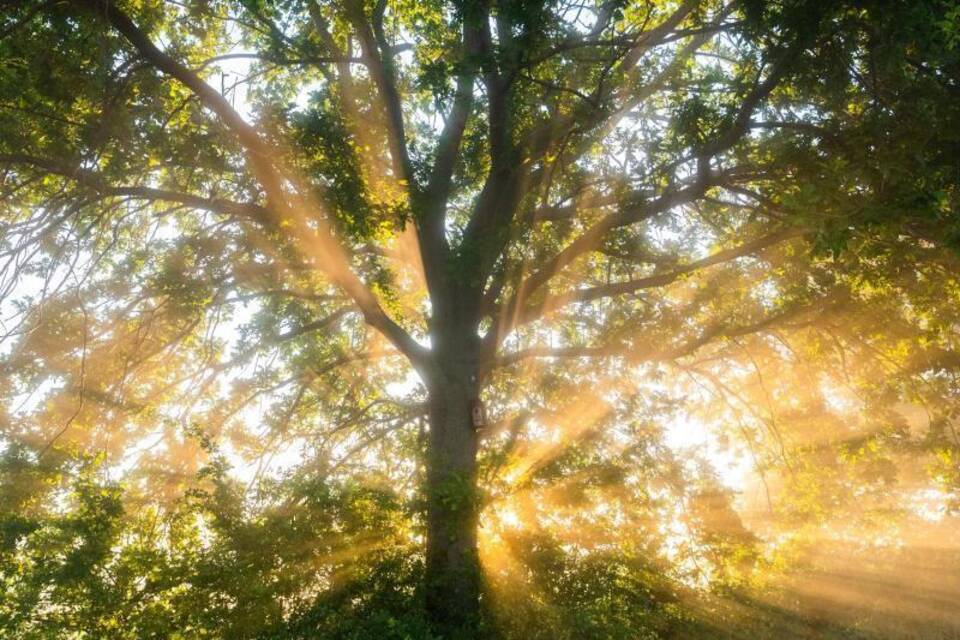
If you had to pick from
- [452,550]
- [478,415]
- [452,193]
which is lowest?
[452,550]

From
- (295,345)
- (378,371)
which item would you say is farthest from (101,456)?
(378,371)

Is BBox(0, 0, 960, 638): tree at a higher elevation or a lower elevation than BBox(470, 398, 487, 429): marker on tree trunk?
higher

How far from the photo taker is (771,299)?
9383 mm

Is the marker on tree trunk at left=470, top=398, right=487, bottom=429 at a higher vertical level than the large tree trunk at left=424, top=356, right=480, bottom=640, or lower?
higher

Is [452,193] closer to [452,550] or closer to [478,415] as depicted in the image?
[478,415]

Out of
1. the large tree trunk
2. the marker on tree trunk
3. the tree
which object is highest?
the tree

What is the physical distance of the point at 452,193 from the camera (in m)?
9.56

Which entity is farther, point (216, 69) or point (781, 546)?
point (781, 546)

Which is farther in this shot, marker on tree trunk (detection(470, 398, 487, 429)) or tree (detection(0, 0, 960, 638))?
marker on tree trunk (detection(470, 398, 487, 429))

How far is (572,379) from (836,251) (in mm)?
6499

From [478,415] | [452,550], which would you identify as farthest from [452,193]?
A: [452,550]

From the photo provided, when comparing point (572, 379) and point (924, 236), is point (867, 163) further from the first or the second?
point (572, 379)

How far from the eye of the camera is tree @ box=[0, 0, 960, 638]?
17.9ft

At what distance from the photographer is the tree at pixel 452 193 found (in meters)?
5.47
